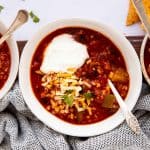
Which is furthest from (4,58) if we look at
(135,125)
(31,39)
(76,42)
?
(135,125)

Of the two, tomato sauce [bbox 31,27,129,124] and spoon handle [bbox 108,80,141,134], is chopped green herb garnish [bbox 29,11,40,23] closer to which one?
Answer: tomato sauce [bbox 31,27,129,124]

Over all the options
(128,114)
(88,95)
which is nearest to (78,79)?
(88,95)

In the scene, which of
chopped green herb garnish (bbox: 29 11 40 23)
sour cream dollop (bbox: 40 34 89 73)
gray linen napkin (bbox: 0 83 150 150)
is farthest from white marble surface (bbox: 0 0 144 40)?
gray linen napkin (bbox: 0 83 150 150)

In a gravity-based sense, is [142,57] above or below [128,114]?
above

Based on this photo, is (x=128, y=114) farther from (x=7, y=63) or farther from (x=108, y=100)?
(x=7, y=63)

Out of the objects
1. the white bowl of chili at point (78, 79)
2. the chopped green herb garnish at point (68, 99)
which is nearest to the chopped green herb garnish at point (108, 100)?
the white bowl of chili at point (78, 79)

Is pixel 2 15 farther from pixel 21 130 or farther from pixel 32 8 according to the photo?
pixel 21 130

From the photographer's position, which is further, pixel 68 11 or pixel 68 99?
pixel 68 11
